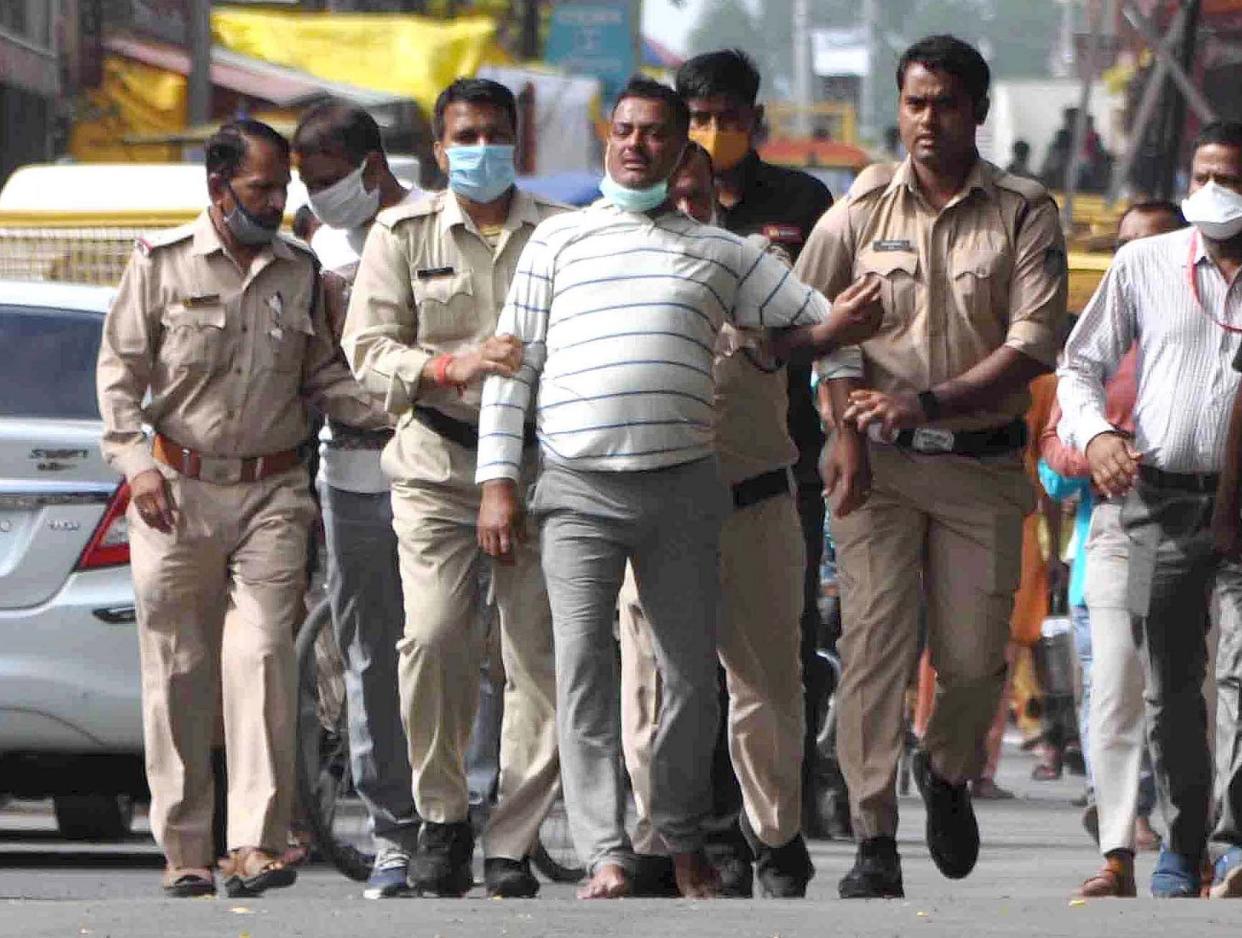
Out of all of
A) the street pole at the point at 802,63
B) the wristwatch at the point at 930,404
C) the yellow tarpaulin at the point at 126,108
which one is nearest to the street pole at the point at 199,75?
the yellow tarpaulin at the point at 126,108

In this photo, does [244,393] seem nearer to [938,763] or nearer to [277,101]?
[938,763]

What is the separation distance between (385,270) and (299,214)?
6.33 feet

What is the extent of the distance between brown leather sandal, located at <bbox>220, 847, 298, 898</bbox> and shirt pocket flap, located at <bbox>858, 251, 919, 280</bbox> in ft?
6.93

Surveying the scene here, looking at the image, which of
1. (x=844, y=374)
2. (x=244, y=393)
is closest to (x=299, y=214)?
(x=244, y=393)

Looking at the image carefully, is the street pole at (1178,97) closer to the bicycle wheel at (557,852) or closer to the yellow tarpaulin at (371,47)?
the yellow tarpaulin at (371,47)

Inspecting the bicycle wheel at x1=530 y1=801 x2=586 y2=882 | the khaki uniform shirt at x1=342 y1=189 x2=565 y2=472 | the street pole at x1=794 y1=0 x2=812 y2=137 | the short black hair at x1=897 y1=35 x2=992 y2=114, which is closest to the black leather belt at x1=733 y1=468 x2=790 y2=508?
the khaki uniform shirt at x1=342 y1=189 x2=565 y2=472

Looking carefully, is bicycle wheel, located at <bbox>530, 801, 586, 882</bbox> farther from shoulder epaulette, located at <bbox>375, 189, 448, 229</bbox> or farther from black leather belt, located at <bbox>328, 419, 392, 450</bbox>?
shoulder epaulette, located at <bbox>375, 189, 448, 229</bbox>

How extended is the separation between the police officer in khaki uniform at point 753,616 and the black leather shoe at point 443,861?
46cm

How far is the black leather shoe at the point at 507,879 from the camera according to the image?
30.5ft

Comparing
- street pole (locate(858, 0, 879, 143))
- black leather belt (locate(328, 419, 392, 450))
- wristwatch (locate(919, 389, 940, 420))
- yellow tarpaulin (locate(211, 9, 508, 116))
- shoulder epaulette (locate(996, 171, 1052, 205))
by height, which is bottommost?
street pole (locate(858, 0, 879, 143))

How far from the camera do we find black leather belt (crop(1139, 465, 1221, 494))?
935cm

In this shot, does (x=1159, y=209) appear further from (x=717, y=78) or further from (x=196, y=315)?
(x=196, y=315)

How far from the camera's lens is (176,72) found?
104 ft

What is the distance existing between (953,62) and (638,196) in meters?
0.88
